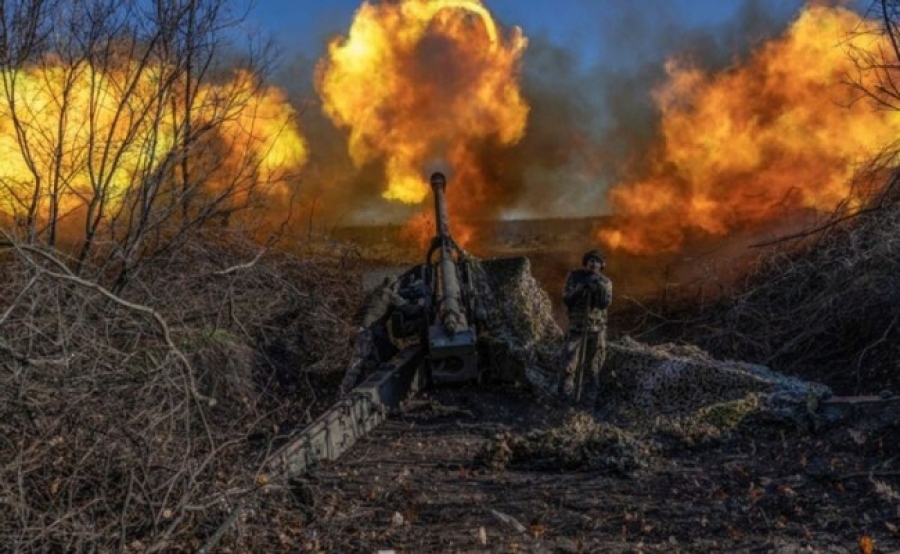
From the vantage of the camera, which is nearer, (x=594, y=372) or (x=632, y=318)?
(x=594, y=372)

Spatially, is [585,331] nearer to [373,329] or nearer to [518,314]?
[518,314]

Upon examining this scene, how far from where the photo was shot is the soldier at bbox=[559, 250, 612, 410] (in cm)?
1091

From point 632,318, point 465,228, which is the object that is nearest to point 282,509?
point 632,318

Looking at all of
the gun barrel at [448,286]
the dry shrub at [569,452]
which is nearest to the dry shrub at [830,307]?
the gun barrel at [448,286]

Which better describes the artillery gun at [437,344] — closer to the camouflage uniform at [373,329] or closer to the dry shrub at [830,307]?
the camouflage uniform at [373,329]

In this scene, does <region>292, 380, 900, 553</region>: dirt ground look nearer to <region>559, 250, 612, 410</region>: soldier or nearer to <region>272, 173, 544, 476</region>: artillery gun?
<region>272, 173, 544, 476</region>: artillery gun

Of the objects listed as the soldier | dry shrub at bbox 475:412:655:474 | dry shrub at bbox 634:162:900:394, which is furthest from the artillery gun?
dry shrub at bbox 634:162:900:394

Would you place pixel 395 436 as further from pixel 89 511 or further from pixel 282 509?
pixel 89 511

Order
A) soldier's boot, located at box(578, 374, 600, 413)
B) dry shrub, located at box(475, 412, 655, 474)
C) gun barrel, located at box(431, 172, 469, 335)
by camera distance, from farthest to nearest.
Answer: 1. gun barrel, located at box(431, 172, 469, 335)
2. soldier's boot, located at box(578, 374, 600, 413)
3. dry shrub, located at box(475, 412, 655, 474)

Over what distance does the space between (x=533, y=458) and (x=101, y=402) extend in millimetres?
3936

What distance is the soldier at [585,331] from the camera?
10.9 meters

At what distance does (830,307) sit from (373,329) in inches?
262

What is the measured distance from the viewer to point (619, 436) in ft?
26.1

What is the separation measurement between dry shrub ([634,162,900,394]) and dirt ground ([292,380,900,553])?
411 centimetres
